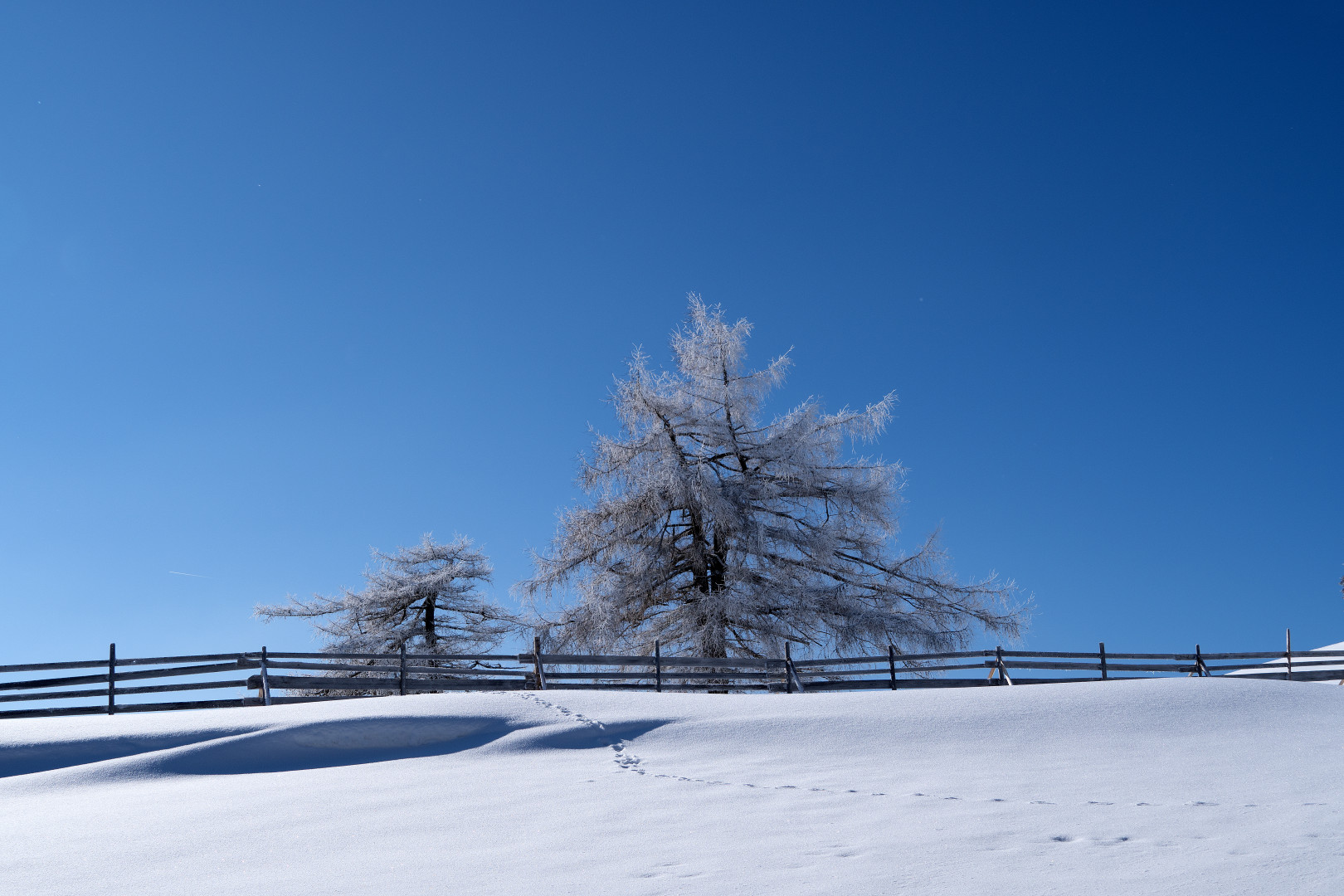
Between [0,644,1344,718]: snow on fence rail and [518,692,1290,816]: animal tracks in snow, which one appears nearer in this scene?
[518,692,1290,816]: animal tracks in snow

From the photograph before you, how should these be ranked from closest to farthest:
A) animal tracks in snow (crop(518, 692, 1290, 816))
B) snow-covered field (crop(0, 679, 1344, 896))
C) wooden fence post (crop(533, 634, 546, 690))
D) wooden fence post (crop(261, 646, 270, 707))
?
snow-covered field (crop(0, 679, 1344, 896)) → animal tracks in snow (crop(518, 692, 1290, 816)) → wooden fence post (crop(261, 646, 270, 707)) → wooden fence post (crop(533, 634, 546, 690))

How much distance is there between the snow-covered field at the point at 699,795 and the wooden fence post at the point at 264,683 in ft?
14.5

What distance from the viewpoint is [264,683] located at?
15641mm

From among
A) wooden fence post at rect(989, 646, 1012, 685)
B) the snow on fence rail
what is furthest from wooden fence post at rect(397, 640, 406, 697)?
wooden fence post at rect(989, 646, 1012, 685)

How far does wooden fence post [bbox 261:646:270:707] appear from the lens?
50.5 ft

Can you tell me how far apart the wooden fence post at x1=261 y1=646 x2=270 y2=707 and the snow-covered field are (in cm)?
441

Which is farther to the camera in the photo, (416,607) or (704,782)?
(416,607)

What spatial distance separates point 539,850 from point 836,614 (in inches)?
569

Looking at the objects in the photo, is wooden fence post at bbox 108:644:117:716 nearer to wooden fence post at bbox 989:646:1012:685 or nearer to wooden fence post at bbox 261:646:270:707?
wooden fence post at bbox 261:646:270:707

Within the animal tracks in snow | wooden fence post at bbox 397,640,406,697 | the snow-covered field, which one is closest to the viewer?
the snow-covered field

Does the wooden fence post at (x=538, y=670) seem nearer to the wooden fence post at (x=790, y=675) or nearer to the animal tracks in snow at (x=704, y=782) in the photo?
the wooden fence post at (x=790, y=675)

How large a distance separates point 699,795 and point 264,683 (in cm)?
1180

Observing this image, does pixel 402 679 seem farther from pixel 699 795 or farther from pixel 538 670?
pixel 699 795

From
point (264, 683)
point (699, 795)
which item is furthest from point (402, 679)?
point (699, 795)
